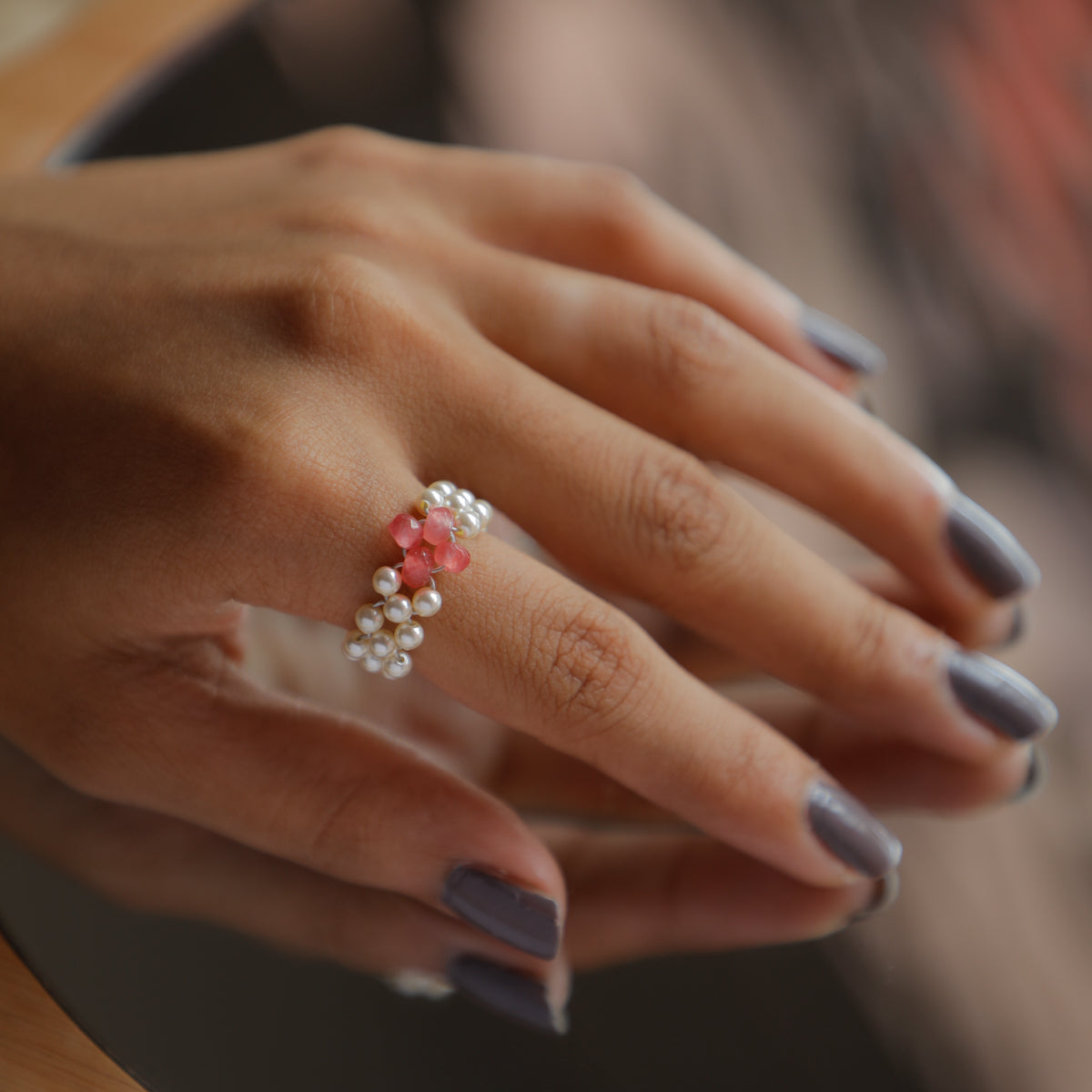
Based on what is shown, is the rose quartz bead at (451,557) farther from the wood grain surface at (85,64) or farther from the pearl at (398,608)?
the wood grain surface at (85,64)

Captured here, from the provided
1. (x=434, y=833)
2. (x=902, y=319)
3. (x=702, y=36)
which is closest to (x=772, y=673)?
(x=434, y=833)

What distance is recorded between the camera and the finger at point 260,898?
1.98ft

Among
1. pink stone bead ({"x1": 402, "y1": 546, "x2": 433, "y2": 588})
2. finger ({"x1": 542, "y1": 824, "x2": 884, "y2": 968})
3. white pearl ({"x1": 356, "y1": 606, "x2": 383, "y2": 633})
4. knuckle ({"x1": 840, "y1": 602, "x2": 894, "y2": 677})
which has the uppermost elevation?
knuckle ({"x1": 840, "y1": 602, "x2": 894, "y2": 677})

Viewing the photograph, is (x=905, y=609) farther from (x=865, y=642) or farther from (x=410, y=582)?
(x=410, y=582)

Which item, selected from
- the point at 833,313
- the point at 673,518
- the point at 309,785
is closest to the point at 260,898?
the point at 309,785

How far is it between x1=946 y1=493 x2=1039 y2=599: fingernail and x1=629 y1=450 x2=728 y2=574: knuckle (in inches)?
7.3

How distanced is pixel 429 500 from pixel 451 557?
4cm

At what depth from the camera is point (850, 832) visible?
621mm

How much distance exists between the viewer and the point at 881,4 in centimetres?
124

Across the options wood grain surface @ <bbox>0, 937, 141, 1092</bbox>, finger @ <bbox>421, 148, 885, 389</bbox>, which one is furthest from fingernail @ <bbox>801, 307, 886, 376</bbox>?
wood grain surface @ <bbox>0, 937, 141, 1092</bbox>

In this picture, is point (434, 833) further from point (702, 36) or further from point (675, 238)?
point (702, 36)

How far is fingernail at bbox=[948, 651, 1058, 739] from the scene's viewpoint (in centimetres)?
67

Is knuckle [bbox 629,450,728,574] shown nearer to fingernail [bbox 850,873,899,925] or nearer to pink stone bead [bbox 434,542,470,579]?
pink stone bead [bbox 434,542,470,579]

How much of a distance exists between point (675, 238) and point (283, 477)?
1.26 ft
